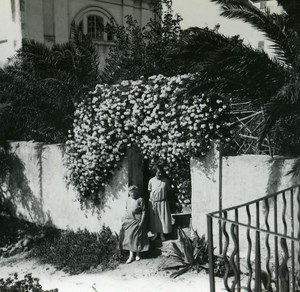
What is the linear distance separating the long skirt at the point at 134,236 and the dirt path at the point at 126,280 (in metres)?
0.30

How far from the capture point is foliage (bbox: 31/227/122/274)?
8.80 m

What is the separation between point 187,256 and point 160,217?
118 centimetres

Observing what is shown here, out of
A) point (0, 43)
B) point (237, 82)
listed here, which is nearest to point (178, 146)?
point (237, 82)

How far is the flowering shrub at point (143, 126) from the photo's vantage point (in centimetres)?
809

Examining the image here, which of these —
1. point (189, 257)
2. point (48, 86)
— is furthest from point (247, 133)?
point (48, 86)

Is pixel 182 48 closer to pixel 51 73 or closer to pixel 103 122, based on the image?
pixel 103 122

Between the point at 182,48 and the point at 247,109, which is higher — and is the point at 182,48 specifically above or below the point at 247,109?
above

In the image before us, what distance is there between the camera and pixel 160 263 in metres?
8.35

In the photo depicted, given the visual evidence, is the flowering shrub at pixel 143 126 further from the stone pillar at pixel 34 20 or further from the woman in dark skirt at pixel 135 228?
the stone pillar at pixel 34 20

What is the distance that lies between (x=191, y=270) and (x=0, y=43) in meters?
13.0

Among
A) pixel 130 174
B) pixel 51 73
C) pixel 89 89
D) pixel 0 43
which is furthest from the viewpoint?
pixel 0 43

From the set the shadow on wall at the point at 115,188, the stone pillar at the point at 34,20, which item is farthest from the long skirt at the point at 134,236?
the stone pillar at the point at 34,20

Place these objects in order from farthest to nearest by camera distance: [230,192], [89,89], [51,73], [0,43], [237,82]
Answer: [0,43] → [51,73] → [89,89] → [230,192] → [237,82]

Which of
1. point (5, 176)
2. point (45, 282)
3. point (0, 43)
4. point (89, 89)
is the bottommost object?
point (45, 282)
